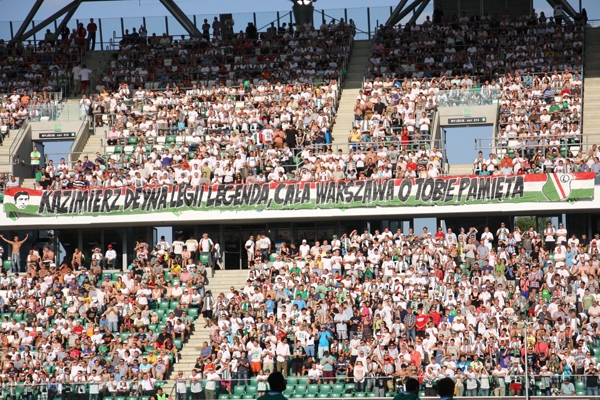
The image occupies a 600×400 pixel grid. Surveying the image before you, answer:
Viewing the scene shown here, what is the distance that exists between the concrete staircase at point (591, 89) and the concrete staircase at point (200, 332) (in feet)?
37.3

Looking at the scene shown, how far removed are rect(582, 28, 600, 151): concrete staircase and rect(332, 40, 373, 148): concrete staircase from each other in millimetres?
7887

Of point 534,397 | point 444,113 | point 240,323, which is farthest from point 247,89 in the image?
point 534,397

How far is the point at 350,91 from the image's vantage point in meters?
39.9

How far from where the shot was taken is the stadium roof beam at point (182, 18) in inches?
1797

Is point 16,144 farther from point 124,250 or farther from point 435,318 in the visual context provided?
point 435,318

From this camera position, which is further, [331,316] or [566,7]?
[566,7]

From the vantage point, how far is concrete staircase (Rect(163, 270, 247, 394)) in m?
27.5

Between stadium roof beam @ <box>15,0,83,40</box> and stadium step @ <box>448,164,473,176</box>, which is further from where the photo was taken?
stadium roof beam @ <box>15,0,83,40</box>

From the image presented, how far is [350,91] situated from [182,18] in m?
10.1

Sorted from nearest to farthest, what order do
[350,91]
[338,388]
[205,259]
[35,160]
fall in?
1. [338,388]
2. [205,259]
3. [35,160]
4. [350,91]

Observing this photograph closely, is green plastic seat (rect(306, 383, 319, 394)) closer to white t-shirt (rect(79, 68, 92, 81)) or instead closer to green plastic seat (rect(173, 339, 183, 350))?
green plastic seat (rect(173, 339, 183, 350))

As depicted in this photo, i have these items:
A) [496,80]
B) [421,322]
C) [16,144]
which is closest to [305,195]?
[421,322]

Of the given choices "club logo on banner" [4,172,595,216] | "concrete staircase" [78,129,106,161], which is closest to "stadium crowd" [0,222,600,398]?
"club logo on banner" [4,172,595,216]

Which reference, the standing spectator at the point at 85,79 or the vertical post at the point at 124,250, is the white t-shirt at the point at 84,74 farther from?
the vertical post at the point at 124,250
